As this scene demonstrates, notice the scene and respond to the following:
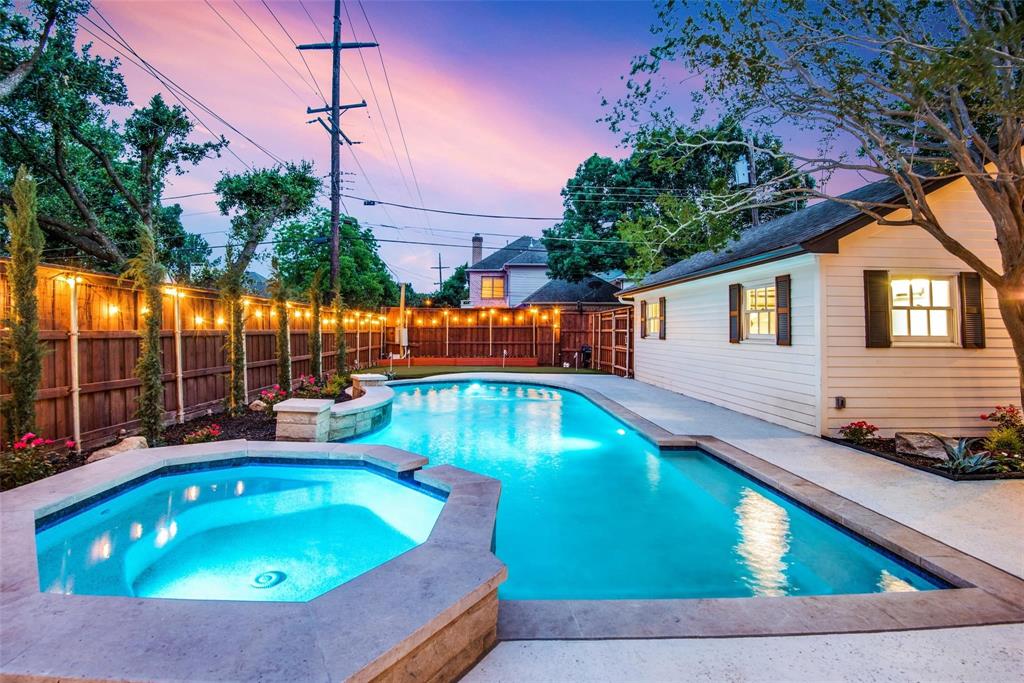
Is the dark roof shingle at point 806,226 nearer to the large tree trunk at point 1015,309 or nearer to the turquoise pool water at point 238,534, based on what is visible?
the large tree trunk at point 1015,309

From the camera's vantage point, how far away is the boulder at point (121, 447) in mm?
5527

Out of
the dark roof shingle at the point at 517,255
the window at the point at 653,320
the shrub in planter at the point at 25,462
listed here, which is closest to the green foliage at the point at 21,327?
the shrub in planter at the point at 25,462

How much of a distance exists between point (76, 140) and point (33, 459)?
1593 cm

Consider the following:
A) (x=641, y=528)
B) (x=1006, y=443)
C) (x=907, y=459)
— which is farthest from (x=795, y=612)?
(x=1006, y=443)

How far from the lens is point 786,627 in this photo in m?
2.55

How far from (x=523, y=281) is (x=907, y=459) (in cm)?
2460

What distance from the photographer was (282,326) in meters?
9.87

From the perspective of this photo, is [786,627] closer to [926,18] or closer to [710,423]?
[710,423]

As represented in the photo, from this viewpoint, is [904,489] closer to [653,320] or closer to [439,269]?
[653,320]

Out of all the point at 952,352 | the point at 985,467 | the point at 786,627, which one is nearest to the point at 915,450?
the point at 985,467

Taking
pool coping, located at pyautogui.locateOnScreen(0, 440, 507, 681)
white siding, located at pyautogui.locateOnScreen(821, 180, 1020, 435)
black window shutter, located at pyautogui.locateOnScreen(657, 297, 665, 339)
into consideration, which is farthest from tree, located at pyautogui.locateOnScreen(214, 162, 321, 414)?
white siding, located at pyautogui.locateOnScreen(821, 180, 1020, 435)

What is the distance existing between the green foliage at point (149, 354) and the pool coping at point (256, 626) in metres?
3.39

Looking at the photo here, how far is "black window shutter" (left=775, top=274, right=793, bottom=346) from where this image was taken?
7766 mm

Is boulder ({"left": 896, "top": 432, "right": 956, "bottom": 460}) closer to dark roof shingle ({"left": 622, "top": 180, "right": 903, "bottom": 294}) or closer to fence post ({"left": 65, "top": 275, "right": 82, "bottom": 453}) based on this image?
dark roof shingle ({"left": 622, "top": 180, "right": 903, "bottom": 294})
